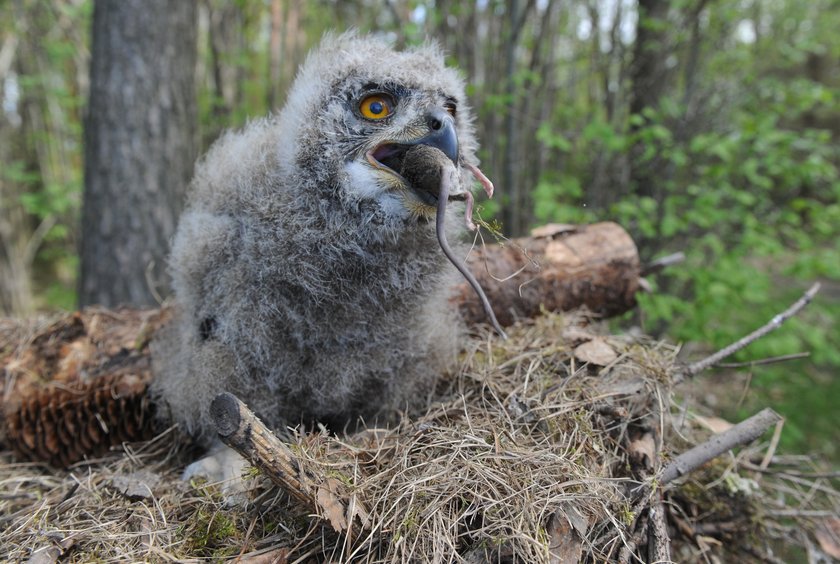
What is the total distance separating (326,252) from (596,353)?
3.93 ft

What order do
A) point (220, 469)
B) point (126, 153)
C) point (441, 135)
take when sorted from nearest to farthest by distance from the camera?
point (441, 135)
point (220, 469)
point (126, 153)

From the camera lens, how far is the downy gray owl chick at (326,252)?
1.82 metres

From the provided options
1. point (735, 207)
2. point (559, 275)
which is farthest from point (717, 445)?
point (735, 207)

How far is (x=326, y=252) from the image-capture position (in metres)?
1.87

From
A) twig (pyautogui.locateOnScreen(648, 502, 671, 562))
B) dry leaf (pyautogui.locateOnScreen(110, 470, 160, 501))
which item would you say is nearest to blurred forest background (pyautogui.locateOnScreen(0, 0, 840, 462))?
twig (pyautogui.locateOnScreen(648, 502, 671, 562))

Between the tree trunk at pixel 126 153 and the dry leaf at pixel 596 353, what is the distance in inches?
112

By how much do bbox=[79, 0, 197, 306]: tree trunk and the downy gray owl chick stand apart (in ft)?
5.92

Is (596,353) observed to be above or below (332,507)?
above

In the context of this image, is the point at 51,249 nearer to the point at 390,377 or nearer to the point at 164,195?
Result: the point at 164,195

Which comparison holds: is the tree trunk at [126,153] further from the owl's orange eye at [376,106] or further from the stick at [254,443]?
the stick at [254,443]

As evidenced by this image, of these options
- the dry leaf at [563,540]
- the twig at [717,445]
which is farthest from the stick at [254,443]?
the twig at [717,445]

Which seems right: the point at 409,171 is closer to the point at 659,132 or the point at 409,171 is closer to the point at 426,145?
the point at 426,145

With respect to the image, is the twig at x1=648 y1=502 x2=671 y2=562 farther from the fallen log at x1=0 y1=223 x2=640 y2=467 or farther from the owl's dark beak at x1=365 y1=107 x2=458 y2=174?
the owl's dark beak at x1=365 y1=107 x2=458 y2=174

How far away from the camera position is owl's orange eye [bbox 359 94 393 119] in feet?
6.04
